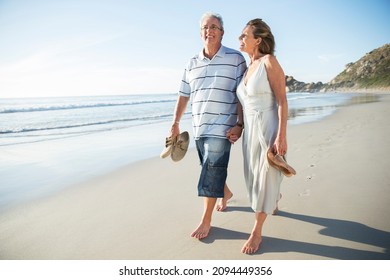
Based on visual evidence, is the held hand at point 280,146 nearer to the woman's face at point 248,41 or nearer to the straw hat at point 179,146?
the woman's face at point 248,41

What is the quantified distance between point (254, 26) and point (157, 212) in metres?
2.16

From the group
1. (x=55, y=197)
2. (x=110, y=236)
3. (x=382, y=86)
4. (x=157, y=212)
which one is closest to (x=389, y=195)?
(x=157, y=212)

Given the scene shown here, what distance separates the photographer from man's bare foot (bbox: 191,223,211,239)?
277 centimetres

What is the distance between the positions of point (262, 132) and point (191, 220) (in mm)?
1250

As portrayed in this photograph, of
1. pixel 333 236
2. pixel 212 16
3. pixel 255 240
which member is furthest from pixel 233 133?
pixel 333 236

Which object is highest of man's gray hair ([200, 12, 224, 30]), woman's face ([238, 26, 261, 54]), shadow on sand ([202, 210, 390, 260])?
man's gray hair ([200, 12, 224, 30])

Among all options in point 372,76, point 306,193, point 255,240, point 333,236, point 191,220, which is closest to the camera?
point 255,240

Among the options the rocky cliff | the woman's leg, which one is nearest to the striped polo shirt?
the woman's leg

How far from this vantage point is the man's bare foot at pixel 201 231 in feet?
9.10

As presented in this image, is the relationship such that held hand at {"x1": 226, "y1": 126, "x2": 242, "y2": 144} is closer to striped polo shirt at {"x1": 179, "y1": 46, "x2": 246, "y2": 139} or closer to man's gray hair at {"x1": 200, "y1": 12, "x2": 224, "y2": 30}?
striped polo shirt at {"x1": 179, "y1": 46, "x2": 246, "y2": 139}

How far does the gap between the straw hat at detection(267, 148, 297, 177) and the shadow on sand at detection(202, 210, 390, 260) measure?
65cm

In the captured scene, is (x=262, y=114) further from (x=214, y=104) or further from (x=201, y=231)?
(x=201, y=231)

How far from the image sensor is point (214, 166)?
2.88m

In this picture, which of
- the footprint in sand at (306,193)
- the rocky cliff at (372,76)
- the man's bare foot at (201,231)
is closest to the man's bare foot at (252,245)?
the man's bare foot at (201,231)
